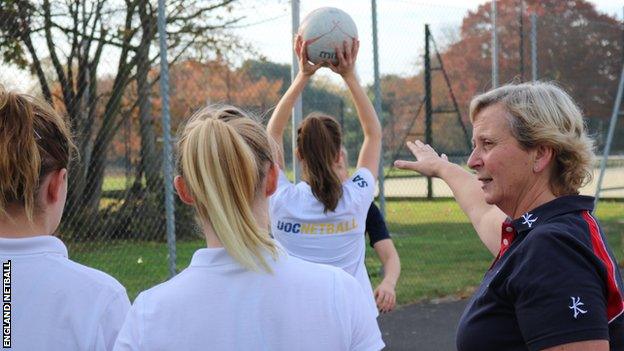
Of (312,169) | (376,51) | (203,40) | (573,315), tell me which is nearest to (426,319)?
(376,51)

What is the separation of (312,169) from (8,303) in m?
2.20

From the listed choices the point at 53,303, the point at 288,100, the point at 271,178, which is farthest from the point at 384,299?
the point at 53,303

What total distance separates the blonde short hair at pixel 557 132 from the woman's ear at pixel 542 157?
14mm

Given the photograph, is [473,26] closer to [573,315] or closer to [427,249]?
[427,249]

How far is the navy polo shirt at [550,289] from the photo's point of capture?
207 cm

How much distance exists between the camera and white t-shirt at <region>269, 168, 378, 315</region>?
4172 millimetres

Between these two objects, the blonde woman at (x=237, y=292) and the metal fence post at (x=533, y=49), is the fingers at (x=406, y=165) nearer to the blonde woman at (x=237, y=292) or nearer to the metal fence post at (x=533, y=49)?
the blonde woman at (x=237, y=292)

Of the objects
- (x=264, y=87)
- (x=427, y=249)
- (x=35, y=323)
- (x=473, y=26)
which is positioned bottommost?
(x=427, y=249)

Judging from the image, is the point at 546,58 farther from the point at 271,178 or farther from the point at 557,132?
the point at 271,178

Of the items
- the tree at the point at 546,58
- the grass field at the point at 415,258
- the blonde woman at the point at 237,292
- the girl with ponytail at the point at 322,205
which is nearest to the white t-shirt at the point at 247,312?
the blonde woman at the point at 237,292

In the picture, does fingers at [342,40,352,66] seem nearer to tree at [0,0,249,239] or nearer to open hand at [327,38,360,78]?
open hand at [327,38,360,78]

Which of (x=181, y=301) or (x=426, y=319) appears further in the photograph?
(x=426, y=319)

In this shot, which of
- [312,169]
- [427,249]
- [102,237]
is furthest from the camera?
[427,249]

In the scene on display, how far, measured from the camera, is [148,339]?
1944mm
